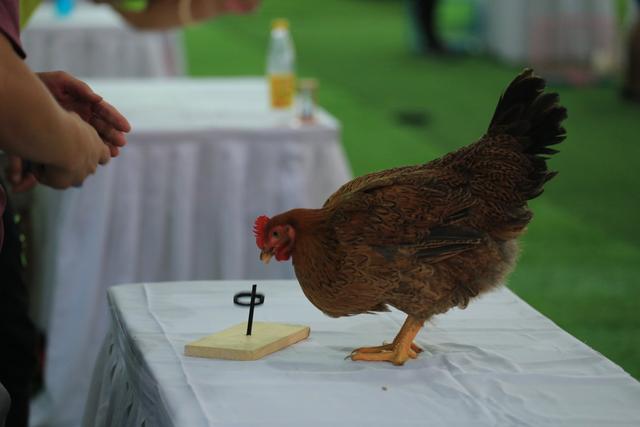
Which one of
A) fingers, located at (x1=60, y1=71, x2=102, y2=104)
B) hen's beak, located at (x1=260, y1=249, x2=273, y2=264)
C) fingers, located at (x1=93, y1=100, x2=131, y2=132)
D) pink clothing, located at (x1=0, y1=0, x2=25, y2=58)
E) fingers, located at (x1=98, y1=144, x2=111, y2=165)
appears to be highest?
pink clothing, located at (x1=0, y1=0, x2=25, y2=58)

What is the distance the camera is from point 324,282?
170cm

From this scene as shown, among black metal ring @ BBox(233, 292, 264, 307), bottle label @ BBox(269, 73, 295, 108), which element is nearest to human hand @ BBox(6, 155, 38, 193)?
black metal ring @ BBox(233, 292, 264, 307)

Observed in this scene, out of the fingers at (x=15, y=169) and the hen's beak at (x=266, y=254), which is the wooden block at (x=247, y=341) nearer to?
the hen's beak at (x=266, y=254)

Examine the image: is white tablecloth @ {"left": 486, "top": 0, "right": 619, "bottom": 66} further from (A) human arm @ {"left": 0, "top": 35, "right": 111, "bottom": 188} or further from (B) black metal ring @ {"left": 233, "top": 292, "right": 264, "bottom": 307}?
(A) human arm @ {"left": 0, "top": 35, "right": 111, "bottom": 188}

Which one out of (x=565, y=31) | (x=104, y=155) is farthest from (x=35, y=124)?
(x=565, y=31)

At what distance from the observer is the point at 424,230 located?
5.57 feet

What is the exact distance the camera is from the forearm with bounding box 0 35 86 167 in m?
1.51

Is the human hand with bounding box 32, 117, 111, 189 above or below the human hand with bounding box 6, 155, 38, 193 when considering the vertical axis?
above

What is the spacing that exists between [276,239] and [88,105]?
0.55 meters

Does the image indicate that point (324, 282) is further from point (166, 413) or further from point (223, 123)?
point (223, 123)

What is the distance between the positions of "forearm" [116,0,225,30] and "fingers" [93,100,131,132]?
1.84 meters

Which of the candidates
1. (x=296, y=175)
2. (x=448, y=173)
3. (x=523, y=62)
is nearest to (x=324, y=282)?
(x=448, y=173)

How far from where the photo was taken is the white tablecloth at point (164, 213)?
134 inches

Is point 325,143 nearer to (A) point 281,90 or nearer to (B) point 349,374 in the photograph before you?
(A) point 281,90
